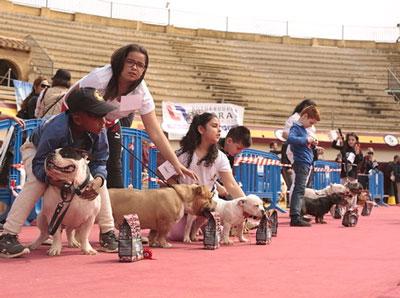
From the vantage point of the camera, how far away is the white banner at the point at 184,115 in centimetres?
1725

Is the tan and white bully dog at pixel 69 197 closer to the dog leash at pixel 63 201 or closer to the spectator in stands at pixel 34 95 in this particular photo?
the dog leash at pixel 63 201

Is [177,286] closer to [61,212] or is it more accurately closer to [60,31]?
[61,212]

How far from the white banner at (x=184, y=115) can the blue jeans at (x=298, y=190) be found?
30.8 ft

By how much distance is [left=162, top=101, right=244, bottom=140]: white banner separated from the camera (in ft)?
56.6

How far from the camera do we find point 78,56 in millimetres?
26016

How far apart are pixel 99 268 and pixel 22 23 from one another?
25.5m

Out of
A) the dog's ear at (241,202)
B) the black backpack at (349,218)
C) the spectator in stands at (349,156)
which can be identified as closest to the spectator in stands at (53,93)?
the dog's ear at (241,202)

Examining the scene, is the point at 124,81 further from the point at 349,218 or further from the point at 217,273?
the point at 349,218

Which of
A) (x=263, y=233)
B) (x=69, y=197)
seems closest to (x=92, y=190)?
(x=69, y=197)

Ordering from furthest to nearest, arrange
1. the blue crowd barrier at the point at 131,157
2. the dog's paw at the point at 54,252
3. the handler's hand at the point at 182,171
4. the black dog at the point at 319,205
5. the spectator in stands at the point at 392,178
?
the spectator in stands at the point at 392,178, the black dog at the point at 319,205, the blue crowd barrier at the point at 131,157, the handler's hand at the point at 182,171, the dog's paw at the point at 54,252

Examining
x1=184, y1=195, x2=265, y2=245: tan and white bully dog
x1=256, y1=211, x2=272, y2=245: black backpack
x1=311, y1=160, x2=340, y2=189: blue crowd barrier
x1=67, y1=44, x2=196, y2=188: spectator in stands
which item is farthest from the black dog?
x1=311, y1=160, x2=340, y2=189: blue crowd barrier

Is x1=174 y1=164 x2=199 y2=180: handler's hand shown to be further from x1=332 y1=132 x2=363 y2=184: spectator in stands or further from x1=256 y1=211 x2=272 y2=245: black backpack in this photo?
x1=332 y1=132 x2=363 y2=184: spectator in stands

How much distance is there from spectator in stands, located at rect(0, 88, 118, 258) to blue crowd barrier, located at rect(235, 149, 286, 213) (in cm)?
668

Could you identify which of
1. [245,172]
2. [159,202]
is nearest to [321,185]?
[245,172]
